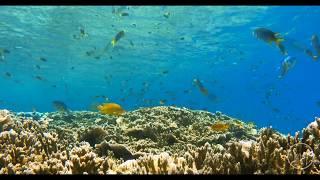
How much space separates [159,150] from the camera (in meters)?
7.51

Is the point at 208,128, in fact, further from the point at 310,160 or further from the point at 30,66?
the point at 30,66

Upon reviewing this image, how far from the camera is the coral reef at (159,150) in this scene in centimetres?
438

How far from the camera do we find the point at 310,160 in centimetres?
413

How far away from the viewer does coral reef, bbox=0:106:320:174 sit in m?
4.38

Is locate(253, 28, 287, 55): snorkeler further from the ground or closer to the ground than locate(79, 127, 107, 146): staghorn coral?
further from the ground

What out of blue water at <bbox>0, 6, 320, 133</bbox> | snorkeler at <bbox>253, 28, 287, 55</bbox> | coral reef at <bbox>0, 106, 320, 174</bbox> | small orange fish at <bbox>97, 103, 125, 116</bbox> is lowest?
coral reef at <bbox>0, 106, 320, 174</bbox>

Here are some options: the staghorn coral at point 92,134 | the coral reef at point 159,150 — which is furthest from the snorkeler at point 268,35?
the staghorn coral at point 92,134

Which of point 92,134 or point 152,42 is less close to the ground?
point 152,42

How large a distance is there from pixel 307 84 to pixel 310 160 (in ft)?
252

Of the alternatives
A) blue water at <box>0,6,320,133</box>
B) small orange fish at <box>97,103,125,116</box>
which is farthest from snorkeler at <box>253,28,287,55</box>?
blue water at <box>0,6,320,133</box>

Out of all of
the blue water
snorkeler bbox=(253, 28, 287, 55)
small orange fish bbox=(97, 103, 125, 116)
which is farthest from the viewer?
the blue water

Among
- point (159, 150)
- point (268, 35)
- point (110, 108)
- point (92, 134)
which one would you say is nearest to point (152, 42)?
point (268, 35)

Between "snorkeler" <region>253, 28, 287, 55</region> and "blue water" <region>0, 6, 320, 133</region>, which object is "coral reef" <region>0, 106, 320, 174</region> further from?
"blue water" <region>0, 6, 320, 133</region>

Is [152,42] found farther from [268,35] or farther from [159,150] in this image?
[159,150]
